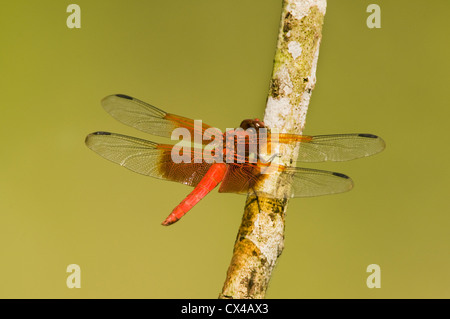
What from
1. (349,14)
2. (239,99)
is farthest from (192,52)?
(349,14)

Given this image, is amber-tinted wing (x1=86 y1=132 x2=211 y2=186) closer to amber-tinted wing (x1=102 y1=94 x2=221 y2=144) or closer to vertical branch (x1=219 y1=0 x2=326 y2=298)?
amber-tinted wing (x1=102 y1=94 x2=221 y2=144)

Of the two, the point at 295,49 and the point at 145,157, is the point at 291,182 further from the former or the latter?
the point at 145,157

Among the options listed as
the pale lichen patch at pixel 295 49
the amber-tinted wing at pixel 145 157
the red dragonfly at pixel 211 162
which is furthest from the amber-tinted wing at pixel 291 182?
the pale lichen patch at pixel 295 49

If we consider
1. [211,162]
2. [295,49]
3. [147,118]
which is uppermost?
[295,49]

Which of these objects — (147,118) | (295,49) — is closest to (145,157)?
(147,118)

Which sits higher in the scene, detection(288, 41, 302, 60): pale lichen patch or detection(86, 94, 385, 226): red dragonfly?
detection(288, 41, 302, 60): pale lichen patch

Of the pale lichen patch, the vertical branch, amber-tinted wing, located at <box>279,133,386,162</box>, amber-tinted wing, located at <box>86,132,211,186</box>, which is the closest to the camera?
the vertical branch

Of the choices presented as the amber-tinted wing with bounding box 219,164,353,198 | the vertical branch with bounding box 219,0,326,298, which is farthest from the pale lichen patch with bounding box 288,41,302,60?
the amber-tinted wing with bounding box 219,164,353,198
